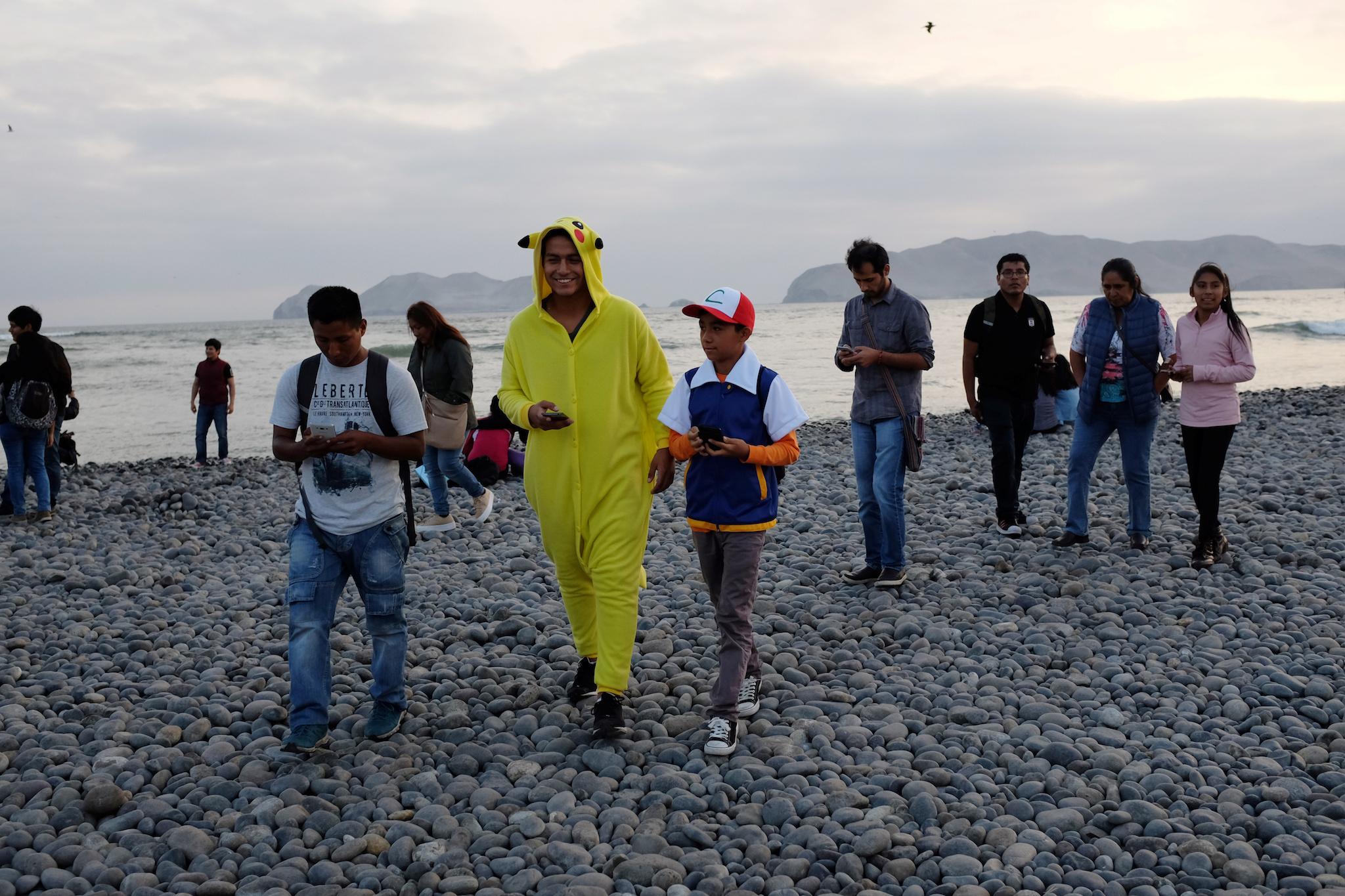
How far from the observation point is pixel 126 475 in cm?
1449

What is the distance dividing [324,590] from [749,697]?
189 centimetres

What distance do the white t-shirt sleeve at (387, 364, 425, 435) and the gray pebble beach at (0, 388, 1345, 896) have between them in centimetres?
132

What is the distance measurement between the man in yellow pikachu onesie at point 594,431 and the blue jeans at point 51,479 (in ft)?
26.3

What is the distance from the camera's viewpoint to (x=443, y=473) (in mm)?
8820

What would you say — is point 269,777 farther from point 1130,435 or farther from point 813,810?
point 1130,435

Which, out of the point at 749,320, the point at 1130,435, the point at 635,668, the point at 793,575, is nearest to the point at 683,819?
the point at 635,668

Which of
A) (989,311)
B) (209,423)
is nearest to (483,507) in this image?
(989,311)

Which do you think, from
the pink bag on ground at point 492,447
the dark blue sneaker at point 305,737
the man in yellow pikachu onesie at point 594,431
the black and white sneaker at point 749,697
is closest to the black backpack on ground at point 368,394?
the man in yellow pikachu onesie at point 594,431

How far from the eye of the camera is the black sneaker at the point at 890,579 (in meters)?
6.32

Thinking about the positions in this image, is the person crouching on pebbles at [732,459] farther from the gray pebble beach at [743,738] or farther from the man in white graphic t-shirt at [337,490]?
the man in white graphic t-shirt at [337,490]

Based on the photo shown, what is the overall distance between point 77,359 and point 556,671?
4967 cm

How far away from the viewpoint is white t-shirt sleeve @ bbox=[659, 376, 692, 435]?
4152 millimetres

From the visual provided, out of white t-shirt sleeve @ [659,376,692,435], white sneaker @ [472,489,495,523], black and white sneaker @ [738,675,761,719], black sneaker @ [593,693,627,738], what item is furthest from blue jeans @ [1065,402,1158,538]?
white sneaker @ [472,489,495,523]

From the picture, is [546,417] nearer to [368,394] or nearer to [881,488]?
[368,394]
